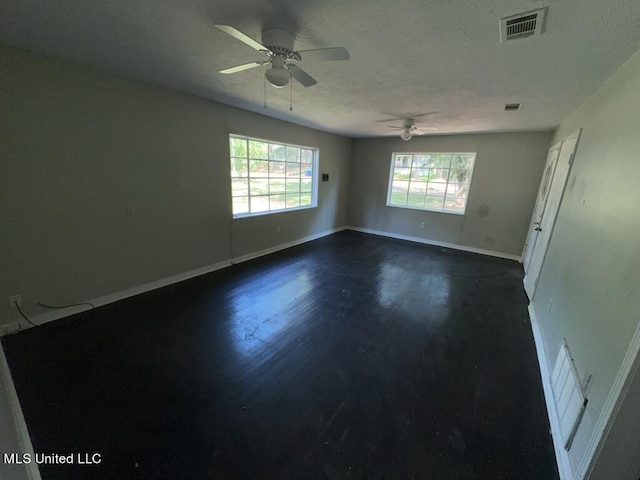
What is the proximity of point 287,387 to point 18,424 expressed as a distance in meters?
1.56

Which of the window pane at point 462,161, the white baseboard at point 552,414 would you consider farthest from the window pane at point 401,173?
the white baseboard at point 552,414

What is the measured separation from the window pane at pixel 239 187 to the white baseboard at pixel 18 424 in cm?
293

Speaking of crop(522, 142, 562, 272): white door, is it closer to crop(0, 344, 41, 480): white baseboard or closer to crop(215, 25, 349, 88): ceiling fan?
crop(215, 25, 349, 88): ceiling fan

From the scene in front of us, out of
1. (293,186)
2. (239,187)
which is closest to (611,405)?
(239,187)

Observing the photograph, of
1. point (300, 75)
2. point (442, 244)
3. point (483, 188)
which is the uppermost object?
point (300, 75)

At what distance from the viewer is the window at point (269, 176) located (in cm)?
409

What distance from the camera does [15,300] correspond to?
226 cm

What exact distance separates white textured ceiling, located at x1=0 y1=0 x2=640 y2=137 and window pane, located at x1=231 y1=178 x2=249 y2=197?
4.63 ft

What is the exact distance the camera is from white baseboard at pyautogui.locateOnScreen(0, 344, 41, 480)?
119 centimetres

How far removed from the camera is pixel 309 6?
139cm

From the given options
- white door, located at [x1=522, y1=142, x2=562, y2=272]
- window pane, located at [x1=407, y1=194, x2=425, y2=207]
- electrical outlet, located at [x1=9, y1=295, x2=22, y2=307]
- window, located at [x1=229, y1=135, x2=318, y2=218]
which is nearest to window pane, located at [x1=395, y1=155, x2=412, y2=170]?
window pane, located at [x1=407, y1=194, x2=425, y2=207]

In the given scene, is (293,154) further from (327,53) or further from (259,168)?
(327,53)

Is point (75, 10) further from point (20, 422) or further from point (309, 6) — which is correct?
point (20, 422)

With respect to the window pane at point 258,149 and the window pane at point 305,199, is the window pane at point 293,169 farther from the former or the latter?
the window pane at point 258,149
